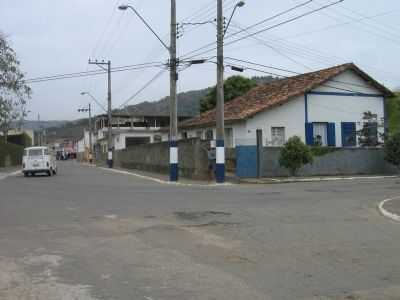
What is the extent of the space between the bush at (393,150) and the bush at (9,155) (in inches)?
1568

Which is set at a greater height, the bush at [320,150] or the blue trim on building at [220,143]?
the blue trim on building at [220,143]

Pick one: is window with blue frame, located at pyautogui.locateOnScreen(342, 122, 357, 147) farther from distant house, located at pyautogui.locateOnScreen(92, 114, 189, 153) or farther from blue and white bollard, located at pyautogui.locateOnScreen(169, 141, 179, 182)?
distant house, located at pyautogui.locateOnScreen(92, 114, 189, 153)

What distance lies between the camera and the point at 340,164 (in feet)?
113

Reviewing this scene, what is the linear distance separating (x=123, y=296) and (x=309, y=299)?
2.21 metres

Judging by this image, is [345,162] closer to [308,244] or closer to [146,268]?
[308,244]

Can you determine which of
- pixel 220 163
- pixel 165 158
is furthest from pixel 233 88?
pixel 220 163

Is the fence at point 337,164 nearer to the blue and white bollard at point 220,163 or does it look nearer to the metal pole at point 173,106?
the blue and white bollard at point 220,163

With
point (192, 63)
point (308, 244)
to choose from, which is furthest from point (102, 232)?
point (192, 63)

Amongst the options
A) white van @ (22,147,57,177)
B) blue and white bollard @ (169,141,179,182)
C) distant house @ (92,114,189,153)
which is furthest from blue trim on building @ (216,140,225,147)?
distant house @ (92,114,189,153)

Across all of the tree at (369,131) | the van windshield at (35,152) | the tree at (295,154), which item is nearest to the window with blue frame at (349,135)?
the tree at (369,131)

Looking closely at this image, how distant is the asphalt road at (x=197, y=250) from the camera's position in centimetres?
732

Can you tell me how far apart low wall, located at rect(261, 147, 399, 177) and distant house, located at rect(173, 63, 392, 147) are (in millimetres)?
2773

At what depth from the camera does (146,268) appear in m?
8.51

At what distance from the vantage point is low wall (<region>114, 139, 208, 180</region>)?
31922mm
